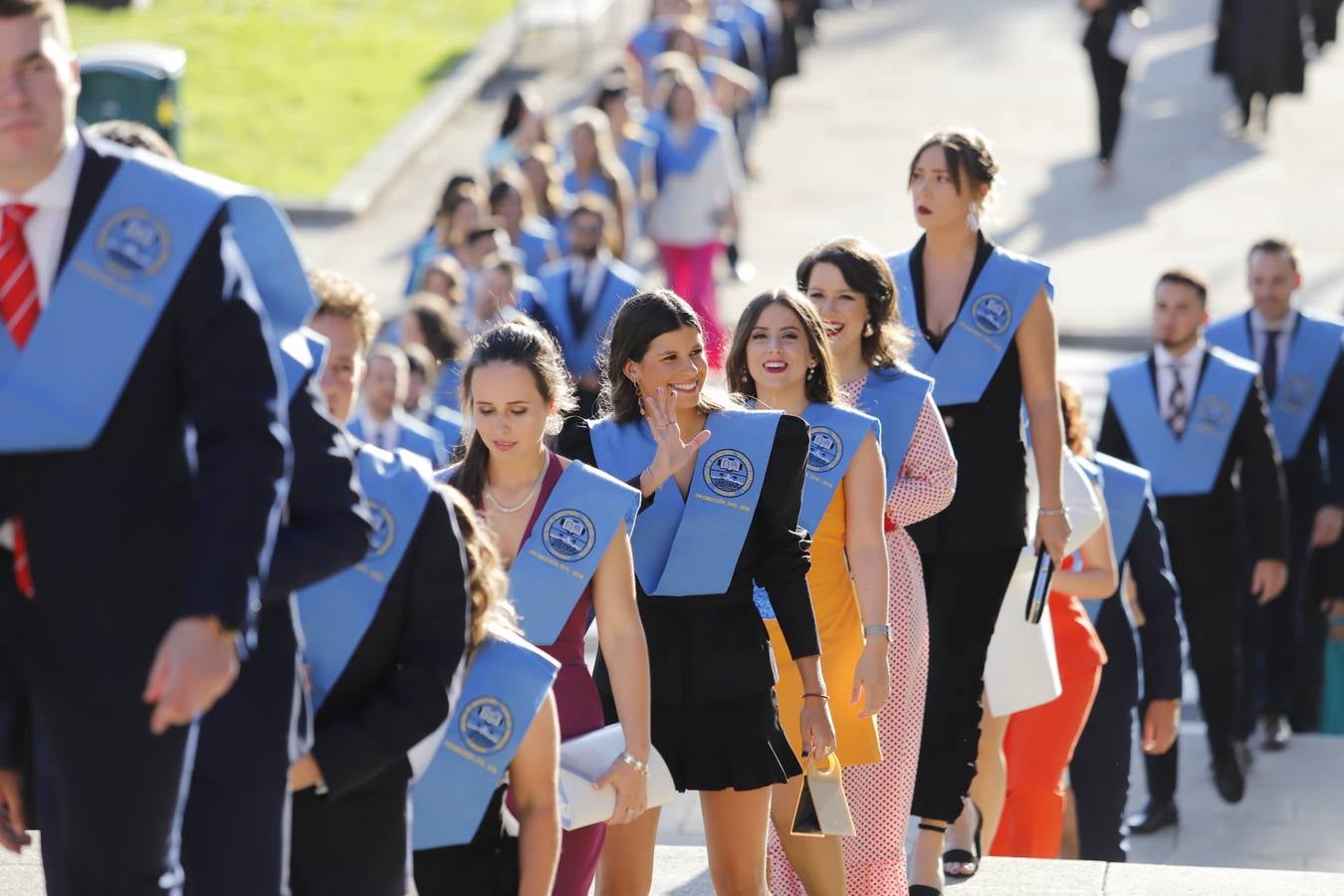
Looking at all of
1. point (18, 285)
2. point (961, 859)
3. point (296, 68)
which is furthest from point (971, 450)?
point (296, 68)

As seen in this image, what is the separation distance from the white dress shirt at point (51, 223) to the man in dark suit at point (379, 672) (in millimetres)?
749

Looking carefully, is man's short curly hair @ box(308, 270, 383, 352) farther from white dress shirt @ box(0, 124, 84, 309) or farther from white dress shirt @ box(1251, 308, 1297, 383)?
white dress shirt @ box(1251, 308, 1297, 383)

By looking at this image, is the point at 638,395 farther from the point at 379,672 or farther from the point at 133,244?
the point at 133,244

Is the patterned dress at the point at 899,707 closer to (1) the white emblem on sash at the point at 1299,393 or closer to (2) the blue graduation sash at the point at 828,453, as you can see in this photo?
(2) the blue graduation sash at the point at 828,453

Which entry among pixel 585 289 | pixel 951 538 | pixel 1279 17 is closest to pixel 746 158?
pixel 1279 17

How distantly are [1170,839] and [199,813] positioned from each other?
19.3ft

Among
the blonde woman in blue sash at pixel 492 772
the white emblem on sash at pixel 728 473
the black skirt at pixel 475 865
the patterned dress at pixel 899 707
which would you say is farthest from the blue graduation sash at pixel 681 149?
the black skirt at pixel 475 865

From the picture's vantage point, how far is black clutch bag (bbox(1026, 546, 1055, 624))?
645cm

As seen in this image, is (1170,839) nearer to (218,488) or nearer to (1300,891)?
(1300,891)

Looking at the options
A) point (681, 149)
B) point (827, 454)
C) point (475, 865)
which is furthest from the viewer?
point (681, 149)

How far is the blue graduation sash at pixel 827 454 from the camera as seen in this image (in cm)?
548

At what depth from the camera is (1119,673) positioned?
7695 millimetres

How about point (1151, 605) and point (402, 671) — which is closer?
point (402, 671)

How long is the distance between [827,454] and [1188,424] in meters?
3.62
